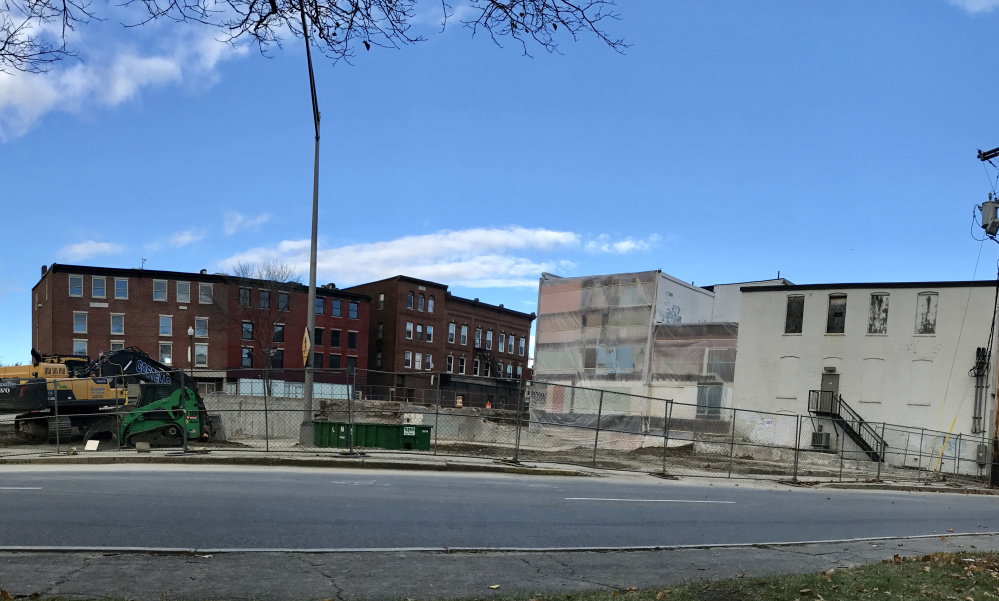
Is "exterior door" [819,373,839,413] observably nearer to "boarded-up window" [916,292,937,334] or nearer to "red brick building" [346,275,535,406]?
"boarded-up window" [916,292,937,334]

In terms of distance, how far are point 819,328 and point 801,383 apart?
315 centimetres

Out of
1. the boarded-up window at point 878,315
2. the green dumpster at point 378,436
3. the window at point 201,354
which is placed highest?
the boarded-up window at point 878,315

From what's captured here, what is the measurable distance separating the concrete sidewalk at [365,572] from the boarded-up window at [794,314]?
1468 inches

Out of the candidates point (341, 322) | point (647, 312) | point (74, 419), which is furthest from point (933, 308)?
point (341, 322)

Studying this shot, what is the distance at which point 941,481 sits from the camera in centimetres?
2898

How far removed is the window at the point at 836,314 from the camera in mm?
42906

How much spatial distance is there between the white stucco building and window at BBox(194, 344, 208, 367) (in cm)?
4179

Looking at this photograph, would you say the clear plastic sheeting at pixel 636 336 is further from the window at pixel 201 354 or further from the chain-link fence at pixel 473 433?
the window at pixel 201 354

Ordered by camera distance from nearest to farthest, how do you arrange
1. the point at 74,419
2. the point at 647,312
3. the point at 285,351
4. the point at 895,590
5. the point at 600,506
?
the point at 895,590 → the point at 600,506 → the point at 74,419 → the point at 647,312 → the point at 285,351

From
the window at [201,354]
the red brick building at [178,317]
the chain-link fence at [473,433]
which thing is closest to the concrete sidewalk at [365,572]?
the chain-link fence at [473,433]

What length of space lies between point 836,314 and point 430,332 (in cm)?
4436

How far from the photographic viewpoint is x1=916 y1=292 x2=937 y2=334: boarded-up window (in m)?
40.1

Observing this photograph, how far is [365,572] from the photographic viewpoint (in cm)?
710

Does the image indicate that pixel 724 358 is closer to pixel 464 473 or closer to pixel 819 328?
pixel 819 328
